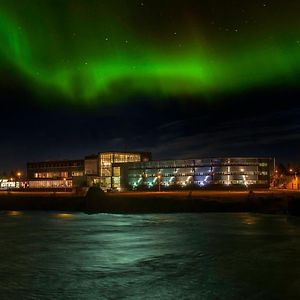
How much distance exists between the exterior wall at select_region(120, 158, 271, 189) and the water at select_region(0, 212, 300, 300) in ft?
333

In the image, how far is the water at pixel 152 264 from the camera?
16328 mm

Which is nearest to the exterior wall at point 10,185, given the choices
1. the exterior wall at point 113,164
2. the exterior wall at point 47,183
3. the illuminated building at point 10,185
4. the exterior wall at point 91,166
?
the illuminated building at point 10,185

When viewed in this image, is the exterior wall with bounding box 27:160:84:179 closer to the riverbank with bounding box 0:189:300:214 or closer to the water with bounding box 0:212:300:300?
the riverbank with bounding box 0:189:300:214

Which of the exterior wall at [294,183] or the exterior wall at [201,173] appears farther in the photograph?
the exterior wall at [201,173]

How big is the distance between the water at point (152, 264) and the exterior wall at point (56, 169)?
138879mm

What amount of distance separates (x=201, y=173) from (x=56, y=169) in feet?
191

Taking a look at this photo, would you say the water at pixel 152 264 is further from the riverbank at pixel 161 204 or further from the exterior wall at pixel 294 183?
the exterior wall at pixel 294 183

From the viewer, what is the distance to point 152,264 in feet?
70.4

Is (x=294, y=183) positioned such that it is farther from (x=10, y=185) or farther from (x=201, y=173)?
(x=10, y=185)

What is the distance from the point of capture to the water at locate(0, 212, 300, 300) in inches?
643

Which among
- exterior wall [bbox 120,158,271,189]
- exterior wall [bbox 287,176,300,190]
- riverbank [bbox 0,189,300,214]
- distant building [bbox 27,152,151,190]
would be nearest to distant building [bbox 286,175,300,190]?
exterior wall [bbox 287,176,300,190]

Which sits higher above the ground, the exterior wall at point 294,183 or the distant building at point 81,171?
the distant building at point 81,171

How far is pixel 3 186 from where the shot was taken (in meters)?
195

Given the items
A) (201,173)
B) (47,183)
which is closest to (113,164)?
Answer: (47,183)
